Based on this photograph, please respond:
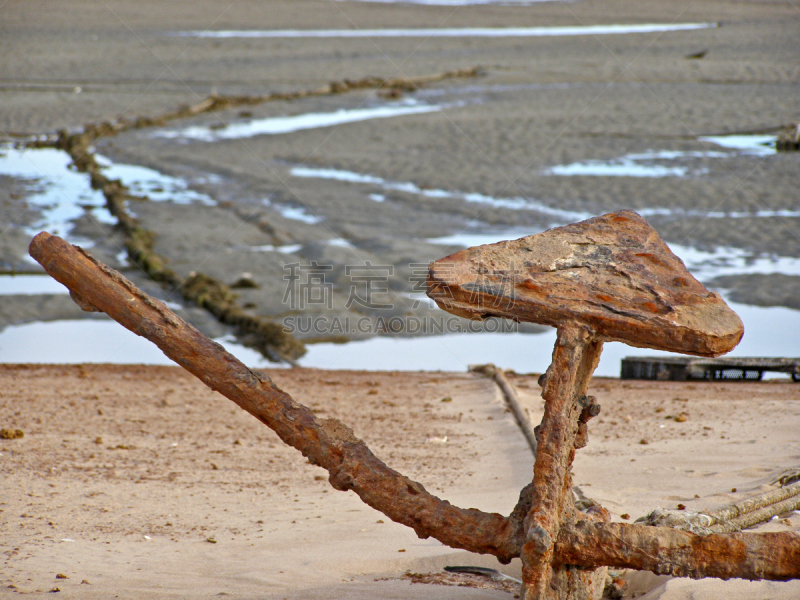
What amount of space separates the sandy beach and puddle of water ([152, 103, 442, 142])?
0.35 feet

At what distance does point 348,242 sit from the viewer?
9.15 metres

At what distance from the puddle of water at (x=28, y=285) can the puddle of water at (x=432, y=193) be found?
4.17 m

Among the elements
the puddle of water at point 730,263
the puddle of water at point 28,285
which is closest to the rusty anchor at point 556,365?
the puddle of water at point 28,285

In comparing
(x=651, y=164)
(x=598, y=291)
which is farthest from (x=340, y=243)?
(x=598, y=291)

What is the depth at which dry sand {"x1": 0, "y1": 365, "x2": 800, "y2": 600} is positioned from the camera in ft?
10.2

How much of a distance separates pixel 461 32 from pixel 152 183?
1583 cm

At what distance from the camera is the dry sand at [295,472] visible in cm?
309

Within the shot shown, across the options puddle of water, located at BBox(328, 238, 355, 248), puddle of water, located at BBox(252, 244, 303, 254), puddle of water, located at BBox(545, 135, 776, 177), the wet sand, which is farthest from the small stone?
puddle of water, located at BBox(545, 135, 776, 177)

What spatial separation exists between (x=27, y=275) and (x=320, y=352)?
137 inches

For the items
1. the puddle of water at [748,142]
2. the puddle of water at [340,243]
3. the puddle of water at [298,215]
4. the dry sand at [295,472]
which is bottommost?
the dry sand at [295,472]

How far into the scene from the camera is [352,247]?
8977mm

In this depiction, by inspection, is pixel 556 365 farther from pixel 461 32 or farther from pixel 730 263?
pixel 461 32

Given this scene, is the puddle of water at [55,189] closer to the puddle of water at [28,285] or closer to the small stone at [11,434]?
the puddle of water at [28,285]

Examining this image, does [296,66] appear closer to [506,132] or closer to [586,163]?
[506,132]
